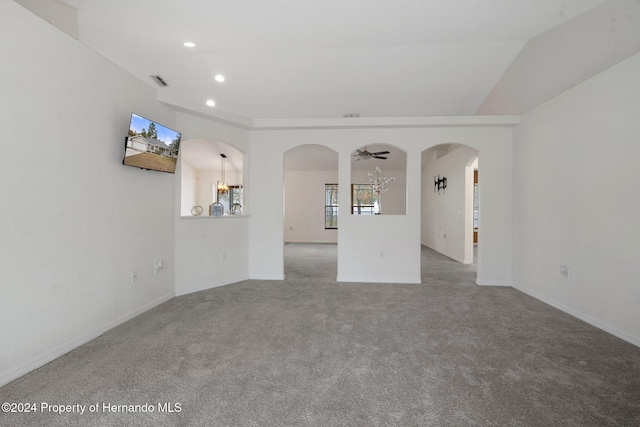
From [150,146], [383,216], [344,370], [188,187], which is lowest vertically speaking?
[344,370]

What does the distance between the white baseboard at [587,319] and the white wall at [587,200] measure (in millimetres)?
10

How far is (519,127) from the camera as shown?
473 centimetres

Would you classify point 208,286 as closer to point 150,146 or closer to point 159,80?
point 150,146

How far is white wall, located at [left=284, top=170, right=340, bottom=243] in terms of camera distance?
454 inches

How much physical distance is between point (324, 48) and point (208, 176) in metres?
8.30

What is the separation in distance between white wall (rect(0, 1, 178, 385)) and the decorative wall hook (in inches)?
276

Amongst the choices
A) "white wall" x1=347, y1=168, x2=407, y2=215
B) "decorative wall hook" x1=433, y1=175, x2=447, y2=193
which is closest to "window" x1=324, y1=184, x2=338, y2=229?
"white wall" x1=347, y1=168, x2=407, y2=215

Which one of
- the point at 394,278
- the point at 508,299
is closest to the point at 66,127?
the point at 394,278

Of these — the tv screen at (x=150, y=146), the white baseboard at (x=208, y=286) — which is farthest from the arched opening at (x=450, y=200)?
the tv screen at (x=150, y=146)

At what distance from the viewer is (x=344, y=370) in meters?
2.33

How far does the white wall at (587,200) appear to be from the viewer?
9.58 ft

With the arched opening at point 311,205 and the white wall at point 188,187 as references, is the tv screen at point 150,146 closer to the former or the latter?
the white wall at point 188,187

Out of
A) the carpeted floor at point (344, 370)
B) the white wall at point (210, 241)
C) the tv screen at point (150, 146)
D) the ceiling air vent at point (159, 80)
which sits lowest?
the carpeted floor at point (344, 370)

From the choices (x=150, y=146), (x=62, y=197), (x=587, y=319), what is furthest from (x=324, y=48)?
(x=587, y=319)
